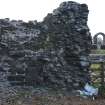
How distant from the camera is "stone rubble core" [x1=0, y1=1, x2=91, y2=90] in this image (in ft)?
62.3

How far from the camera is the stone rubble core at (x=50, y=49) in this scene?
18984 millimetres

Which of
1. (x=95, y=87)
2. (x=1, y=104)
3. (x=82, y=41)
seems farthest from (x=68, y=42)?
(x=1, y=104)

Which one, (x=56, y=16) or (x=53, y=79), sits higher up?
(x=56, y=16)

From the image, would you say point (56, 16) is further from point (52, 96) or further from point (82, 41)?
point (52, 96)

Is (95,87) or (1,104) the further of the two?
(95,87)

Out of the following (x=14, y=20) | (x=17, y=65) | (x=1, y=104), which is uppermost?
(x=14, y=20)

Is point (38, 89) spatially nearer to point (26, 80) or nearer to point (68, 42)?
point (26, 80)

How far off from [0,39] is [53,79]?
2.62m

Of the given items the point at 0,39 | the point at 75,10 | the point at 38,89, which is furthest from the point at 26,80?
the point at 75,10

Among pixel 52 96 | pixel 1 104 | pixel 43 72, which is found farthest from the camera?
pixel 43 72

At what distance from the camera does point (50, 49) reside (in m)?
19.4

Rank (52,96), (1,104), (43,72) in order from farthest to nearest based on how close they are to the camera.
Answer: (43,72)
(52,96)
(1,104)

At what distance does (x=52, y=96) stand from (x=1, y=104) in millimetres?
2485

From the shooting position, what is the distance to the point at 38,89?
18828mm
